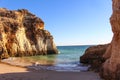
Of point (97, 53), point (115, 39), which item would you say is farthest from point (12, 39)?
point (115, 39)

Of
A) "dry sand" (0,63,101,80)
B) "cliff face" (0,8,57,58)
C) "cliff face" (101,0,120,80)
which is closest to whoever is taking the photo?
"cliff face" (101,0,120,80)

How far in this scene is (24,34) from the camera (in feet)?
187

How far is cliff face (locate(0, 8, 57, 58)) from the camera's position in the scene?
160 ft

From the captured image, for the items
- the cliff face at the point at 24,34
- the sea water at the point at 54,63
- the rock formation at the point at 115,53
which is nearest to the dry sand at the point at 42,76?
the rock formation at the point at 115,53

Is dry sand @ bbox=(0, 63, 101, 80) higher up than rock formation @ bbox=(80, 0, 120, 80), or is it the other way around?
rock formation @ bbox=(80, 0, 120, 80)

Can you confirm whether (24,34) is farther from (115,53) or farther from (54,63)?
(115,53)

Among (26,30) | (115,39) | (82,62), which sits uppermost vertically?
(26,30)

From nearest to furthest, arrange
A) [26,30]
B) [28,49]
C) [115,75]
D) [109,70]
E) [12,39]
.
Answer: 1. [115,75]
2. [109,70]
3. [12,39]
4. [28,49]
5. [26,30]

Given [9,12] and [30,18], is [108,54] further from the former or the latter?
[30,18]

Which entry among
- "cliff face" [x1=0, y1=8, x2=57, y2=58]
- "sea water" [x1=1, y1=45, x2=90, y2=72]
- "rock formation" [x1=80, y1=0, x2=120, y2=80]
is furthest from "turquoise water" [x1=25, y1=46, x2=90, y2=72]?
"rock formation" [x1=80, y1=0, x2=120, y2=80]

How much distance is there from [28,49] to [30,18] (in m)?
10.0

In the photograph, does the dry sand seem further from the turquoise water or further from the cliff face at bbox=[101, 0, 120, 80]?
the turquoise water

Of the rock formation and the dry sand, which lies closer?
the rock formation

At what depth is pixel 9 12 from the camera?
5719 centimetres
